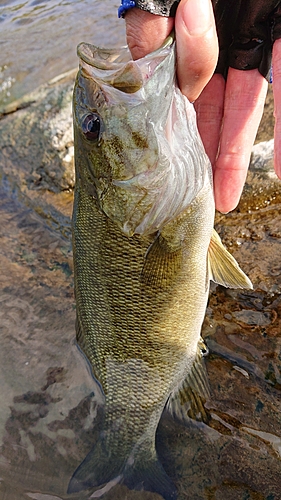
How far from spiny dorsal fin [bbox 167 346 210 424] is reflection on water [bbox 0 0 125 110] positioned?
340 centimetres

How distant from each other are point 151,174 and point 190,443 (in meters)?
1.39

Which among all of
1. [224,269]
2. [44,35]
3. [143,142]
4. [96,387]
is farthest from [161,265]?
[44,35]

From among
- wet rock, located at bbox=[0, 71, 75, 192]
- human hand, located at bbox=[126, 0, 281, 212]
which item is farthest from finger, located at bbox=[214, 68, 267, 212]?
wet rock, located at bbox=[0, 71, 75, 192]

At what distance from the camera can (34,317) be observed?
281 cm

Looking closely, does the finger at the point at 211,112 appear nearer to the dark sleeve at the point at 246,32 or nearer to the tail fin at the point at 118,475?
the dark sleeve at the point at 246,32

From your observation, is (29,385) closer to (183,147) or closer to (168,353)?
(168,353)

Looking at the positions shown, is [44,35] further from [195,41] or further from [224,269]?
[224,269]

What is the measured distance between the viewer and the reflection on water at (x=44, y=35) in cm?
468

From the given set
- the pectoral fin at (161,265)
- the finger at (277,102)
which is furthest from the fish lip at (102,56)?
the pectoral fin at (161,265)

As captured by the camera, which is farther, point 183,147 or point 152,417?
point 152,417

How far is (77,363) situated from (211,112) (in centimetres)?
166

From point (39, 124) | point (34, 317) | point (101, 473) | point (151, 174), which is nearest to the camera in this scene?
point (151, 174)

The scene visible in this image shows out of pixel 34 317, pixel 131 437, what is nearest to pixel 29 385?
pixel 34 317

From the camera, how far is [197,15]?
1621 millimetres
